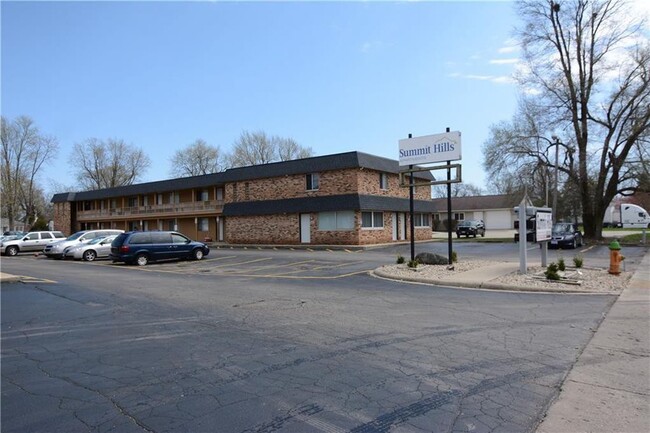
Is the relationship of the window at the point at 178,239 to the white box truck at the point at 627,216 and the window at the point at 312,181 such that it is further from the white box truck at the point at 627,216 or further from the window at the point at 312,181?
the white box truck at the point at 627,216

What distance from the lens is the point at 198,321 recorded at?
8383 mm

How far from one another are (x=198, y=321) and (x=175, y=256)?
51.4 feet

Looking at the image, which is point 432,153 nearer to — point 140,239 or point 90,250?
point 140,239

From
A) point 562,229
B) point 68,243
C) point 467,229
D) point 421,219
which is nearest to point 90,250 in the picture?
point 68,243

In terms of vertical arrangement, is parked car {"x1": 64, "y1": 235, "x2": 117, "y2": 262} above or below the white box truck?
below

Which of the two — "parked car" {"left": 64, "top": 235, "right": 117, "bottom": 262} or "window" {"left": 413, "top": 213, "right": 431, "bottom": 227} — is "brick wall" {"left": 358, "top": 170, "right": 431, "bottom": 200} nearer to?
"window" {"left": 413, "top": 213, "right": 431, "bottom": 227}

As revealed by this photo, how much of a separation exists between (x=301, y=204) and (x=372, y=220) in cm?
540

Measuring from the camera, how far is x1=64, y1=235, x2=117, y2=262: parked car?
1045 inches

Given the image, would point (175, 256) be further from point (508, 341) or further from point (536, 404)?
point (536, 404)

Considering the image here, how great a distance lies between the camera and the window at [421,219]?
131ft

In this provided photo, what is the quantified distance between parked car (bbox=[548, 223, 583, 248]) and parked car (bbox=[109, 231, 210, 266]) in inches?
843

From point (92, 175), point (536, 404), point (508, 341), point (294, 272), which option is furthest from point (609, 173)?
point (92, 175)

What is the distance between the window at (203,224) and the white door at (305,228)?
525 inches

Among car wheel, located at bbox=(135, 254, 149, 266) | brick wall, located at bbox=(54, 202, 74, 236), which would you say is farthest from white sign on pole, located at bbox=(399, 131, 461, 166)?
brick wall, located at bbox=(54, 202, 74, 236)
